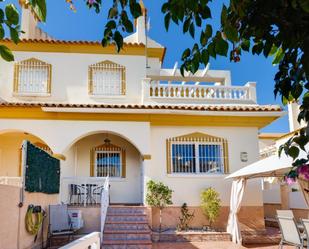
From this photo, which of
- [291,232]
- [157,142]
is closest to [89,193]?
[157,142]

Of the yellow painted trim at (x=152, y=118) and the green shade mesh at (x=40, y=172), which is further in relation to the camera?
the yellow painted trim at (x=152, y=118)

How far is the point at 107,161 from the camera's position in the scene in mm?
17469

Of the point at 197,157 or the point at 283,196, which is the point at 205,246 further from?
the point at 283,196

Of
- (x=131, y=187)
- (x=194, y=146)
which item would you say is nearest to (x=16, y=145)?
(x=131, y=187)

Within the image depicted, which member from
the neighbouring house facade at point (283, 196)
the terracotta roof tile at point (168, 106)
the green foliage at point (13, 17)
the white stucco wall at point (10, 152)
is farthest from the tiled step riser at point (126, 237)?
the green foliage at point (13, 17)

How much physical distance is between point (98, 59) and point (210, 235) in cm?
939

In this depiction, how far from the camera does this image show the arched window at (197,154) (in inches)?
629

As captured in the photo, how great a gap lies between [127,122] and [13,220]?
6994 millimetres

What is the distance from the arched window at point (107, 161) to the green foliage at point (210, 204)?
4.09 m

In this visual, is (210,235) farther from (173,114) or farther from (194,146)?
(173,114)

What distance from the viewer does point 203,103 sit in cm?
1695

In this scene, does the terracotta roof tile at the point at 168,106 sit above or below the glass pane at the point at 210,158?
above

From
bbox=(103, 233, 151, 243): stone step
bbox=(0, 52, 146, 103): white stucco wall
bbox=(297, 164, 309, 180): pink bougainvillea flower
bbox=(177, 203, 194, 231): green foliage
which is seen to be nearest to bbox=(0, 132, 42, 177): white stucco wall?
bbox=(0, 52, 146, 103): white stucco wall

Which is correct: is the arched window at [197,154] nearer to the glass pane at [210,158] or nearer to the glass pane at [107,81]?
the glass pane at [210,158]
